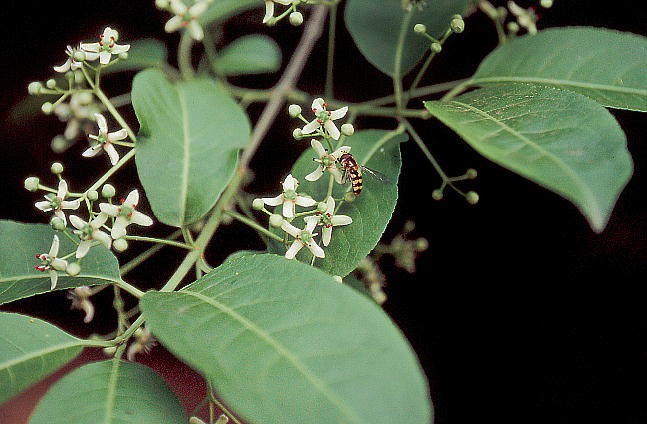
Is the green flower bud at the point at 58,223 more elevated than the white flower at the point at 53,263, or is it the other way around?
the green flower bud at the point at 58,223

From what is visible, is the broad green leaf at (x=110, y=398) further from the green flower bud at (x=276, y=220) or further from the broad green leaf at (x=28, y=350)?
the green flower bud at (x=276, y=220)

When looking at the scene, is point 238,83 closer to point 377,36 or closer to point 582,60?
point 377,36

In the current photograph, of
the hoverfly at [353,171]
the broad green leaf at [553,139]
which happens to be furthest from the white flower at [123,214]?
the broad green leaf at [553,139]

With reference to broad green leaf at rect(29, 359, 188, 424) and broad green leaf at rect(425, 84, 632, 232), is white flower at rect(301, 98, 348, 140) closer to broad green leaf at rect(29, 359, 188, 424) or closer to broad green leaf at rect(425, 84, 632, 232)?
broad green leaf at rect(425, 84, 632, 232)

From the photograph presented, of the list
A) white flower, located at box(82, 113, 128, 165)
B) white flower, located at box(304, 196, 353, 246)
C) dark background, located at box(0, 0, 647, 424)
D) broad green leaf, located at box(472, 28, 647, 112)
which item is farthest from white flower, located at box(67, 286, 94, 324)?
broad green leaf, located at box(472, 28, 647, 112)

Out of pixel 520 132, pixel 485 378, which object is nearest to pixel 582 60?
pixel 520 132

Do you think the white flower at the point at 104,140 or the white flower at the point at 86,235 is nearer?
the white flower at the point at 86,235
